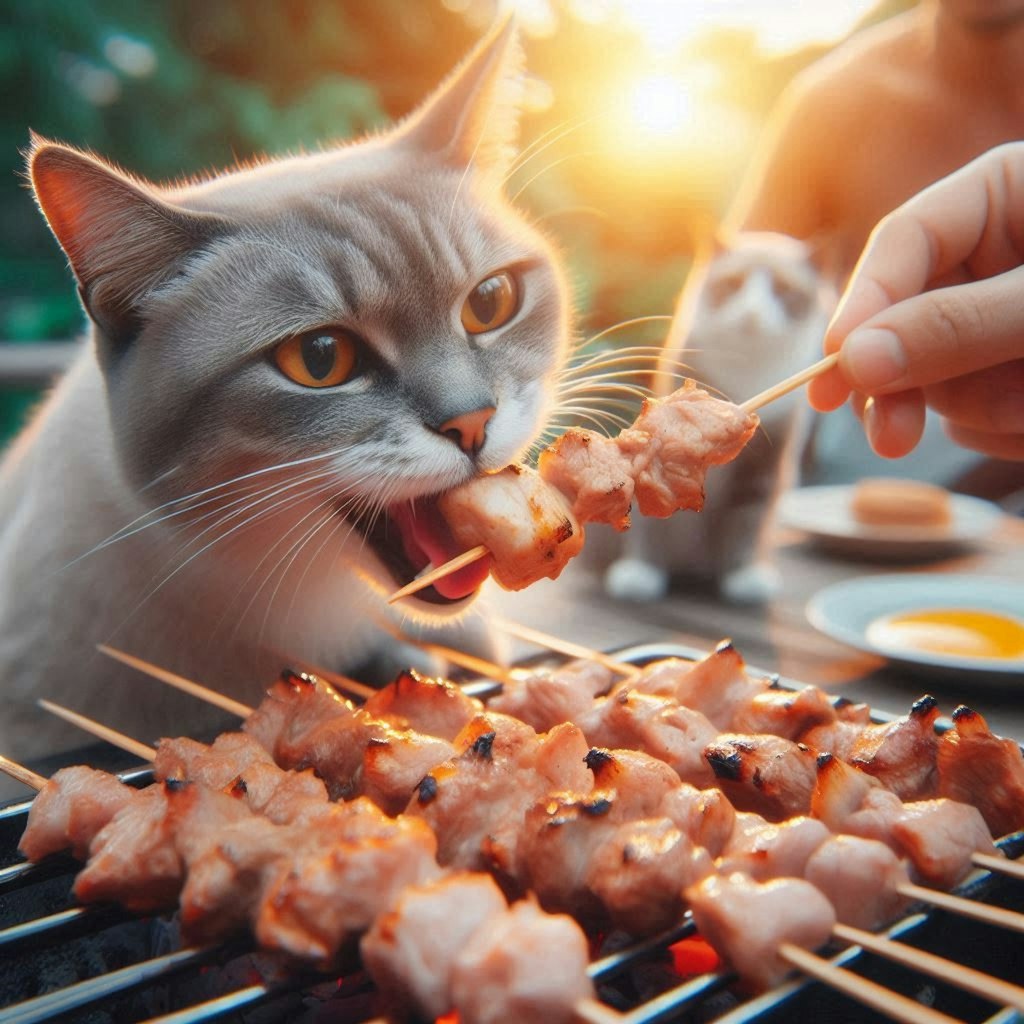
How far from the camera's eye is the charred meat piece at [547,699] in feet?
3.95

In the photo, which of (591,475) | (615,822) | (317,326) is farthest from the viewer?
(317,326)

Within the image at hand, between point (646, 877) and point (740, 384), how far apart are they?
6.85ft

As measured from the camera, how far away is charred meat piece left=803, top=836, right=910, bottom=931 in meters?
0.81

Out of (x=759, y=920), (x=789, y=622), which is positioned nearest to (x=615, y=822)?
(x=759, y=920)

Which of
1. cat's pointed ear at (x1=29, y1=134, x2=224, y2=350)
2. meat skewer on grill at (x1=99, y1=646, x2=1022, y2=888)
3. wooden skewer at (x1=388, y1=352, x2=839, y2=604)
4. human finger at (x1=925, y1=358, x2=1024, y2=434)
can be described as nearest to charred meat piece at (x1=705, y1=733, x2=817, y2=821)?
meat skewer on grill at (x1=99, y1=646, x2=1022, y2=888)

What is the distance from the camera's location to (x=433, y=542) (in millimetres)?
1338

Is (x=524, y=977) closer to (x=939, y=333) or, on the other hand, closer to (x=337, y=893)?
(x=337, y=893)

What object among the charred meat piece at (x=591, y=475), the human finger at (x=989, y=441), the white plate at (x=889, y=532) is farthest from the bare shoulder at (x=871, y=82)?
the charred meat piece at (x=591, y=475)

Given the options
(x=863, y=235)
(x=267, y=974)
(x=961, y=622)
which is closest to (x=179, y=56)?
(x=863, y=235)

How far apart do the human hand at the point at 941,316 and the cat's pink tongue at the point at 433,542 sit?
59 cm

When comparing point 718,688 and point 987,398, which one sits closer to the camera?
point 718,688

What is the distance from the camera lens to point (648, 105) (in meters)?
4.64

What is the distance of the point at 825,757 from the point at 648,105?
4.37 m

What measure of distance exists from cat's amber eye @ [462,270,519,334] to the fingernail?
0.63 metres
